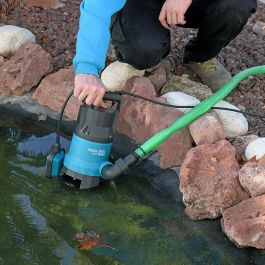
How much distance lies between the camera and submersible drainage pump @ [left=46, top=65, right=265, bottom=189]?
7.88 feet

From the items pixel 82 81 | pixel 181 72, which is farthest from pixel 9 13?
pixel 82 81

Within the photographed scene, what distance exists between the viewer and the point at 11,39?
325 centimetres

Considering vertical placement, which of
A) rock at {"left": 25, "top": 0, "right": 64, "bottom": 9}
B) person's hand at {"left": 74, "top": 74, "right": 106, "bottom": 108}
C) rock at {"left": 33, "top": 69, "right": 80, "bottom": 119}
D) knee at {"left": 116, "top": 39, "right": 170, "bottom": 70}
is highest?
person's hand at {"left": 74, "top": 74, "right": 106, "bottom": 108}

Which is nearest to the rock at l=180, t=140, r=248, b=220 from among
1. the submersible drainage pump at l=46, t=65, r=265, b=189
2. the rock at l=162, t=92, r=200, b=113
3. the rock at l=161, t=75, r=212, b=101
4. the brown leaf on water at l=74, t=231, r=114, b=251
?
the submersible drainage pump at l=46, t=65, r=265, b=189

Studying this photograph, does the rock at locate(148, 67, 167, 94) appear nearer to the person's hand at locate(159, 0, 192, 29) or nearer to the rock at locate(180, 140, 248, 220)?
the person's hand at locate(159, 0, 192, 29)

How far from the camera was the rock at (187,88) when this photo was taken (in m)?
3.00

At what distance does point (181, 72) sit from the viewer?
3.26 metres

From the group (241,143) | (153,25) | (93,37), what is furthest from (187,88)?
(93,37)

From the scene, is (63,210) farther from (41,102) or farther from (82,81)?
(41,102)

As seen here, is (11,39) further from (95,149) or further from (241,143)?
(241,143)

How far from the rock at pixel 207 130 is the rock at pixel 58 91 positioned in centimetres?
68

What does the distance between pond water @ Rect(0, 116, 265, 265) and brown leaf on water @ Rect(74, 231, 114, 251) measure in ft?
0.07

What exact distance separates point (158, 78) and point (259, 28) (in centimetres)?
130

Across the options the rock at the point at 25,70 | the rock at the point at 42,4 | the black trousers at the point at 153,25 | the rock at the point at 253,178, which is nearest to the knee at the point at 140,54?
the black trousers at the point at 153,25
